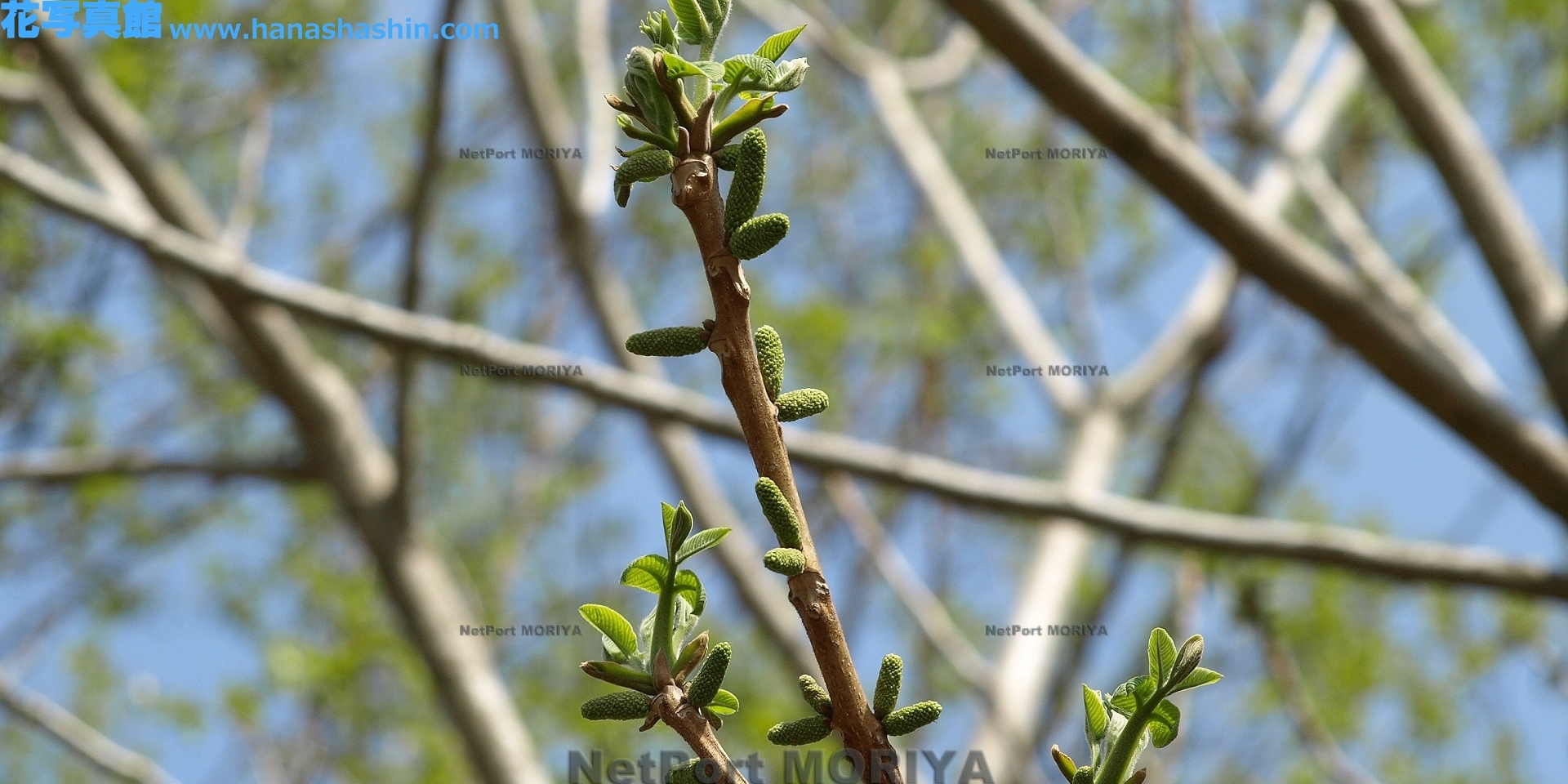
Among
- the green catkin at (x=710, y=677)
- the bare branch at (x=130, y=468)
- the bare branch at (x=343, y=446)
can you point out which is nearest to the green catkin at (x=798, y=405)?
the green catkin at (x=710, y=677)

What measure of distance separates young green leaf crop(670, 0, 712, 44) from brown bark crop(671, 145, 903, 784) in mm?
49

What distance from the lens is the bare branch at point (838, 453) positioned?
2867mm

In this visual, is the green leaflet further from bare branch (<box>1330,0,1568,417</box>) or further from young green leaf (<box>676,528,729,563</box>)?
bare branch (<box>1330,0,1568,417</box>)

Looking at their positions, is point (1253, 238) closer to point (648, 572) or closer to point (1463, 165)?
point (1463, 165)

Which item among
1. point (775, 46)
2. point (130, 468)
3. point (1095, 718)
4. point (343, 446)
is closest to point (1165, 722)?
point (1095, 718)

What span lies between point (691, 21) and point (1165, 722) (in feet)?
1.31

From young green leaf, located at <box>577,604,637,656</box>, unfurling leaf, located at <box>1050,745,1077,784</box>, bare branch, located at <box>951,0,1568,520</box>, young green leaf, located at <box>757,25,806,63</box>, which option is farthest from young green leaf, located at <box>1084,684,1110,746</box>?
bare branch, located at <box>951,0,1568,520</box>

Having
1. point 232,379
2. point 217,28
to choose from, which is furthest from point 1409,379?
point 232,379

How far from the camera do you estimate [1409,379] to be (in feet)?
8.68

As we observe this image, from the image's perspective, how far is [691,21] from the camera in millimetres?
573

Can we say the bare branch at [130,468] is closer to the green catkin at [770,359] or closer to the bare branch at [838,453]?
the bare branch at [838,453]

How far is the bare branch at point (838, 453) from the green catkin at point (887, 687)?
2.51m

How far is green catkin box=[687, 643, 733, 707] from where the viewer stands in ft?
1.86

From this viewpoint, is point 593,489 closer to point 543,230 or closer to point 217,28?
point 543,230
